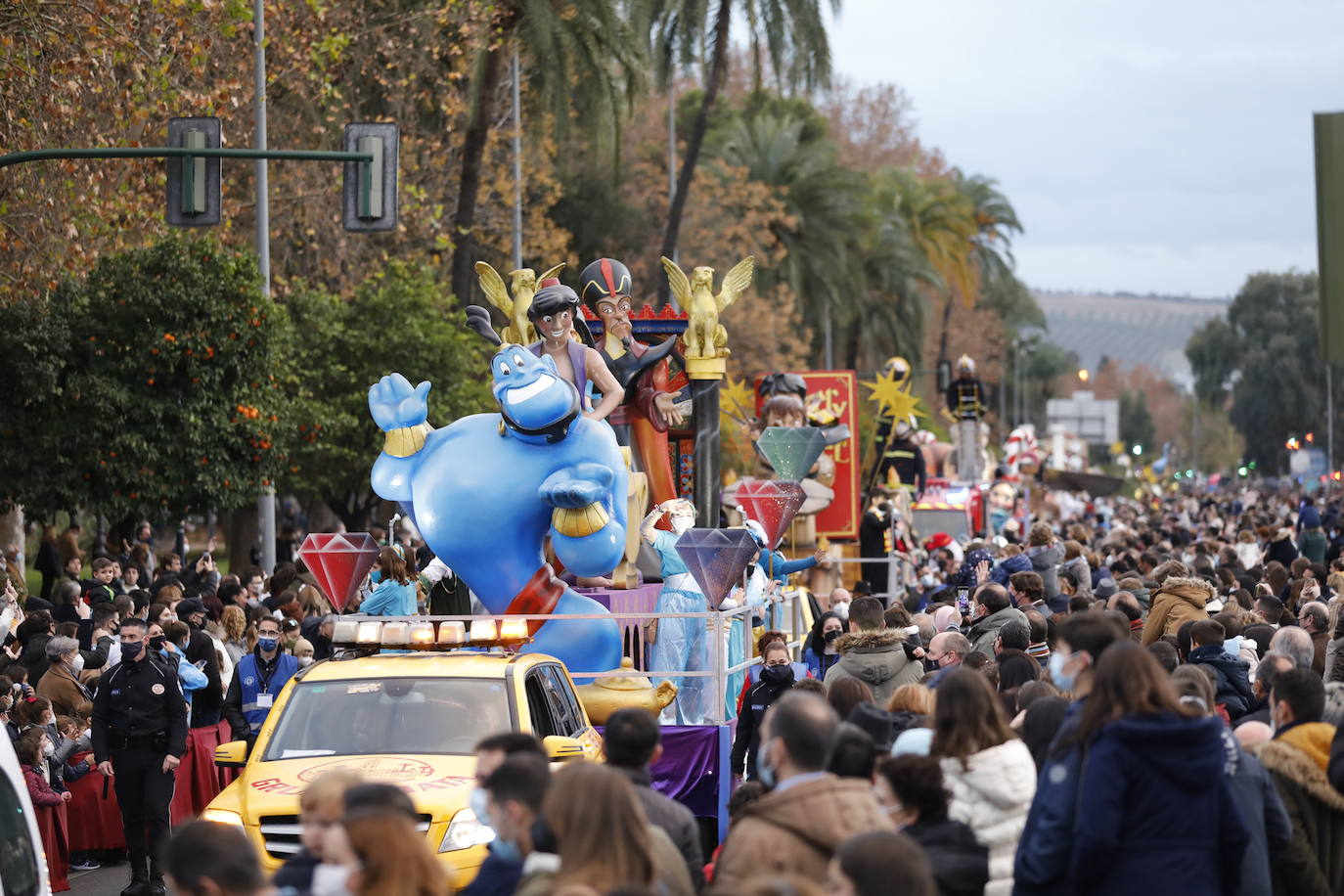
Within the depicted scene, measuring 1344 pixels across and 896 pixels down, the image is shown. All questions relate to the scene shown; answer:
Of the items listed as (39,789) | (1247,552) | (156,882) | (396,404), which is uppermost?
(396,404)

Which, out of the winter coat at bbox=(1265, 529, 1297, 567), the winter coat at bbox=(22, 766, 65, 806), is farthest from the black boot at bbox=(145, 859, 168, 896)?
the winter coat at bbox=(1265, 529, 1297, 567)

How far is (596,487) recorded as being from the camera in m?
12.3

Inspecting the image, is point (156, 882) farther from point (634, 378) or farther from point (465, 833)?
point (634, 378)

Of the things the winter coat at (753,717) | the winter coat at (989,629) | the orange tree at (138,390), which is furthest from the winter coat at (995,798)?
the orange tree at (138,390)

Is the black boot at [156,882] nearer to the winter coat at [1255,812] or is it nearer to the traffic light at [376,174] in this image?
the traffic light at [376,174]

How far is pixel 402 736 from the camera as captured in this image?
947 cm

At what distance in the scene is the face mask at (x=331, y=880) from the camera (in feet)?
17.7

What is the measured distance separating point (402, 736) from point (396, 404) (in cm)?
393

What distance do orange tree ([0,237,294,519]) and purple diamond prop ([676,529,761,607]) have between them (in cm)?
1154

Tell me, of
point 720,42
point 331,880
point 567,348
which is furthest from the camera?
point 720,42

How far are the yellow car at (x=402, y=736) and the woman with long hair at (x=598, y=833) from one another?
353cm

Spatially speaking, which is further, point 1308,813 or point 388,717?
point 388,717

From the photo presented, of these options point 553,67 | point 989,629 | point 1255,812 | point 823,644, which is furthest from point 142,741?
point 553,67

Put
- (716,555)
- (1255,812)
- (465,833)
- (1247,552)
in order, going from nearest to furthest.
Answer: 1. (1255,812)
2. (465,833)
3. (716,555)
4. (1247,552)
